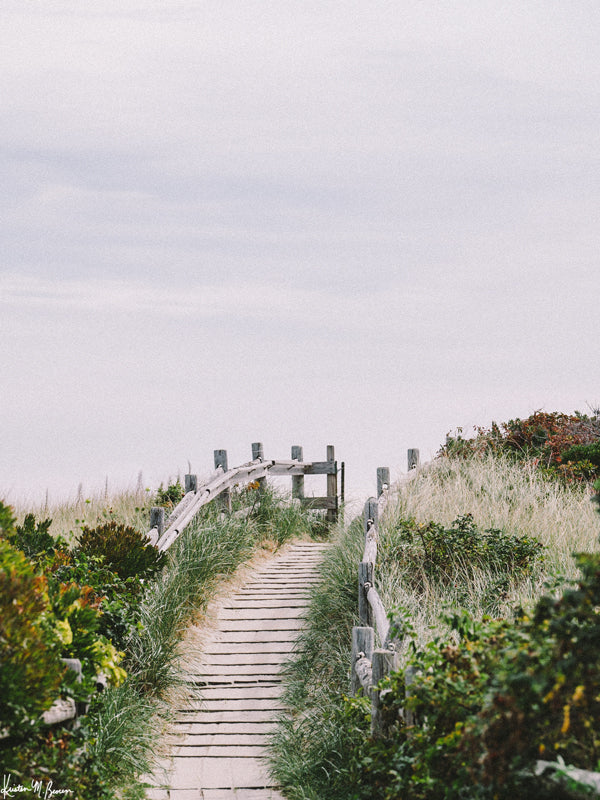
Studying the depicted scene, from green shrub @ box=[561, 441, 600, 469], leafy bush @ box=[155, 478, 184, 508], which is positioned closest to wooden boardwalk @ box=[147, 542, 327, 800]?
leafy bush @ box=[155, 478, 184, 508]

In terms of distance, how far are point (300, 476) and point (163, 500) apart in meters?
4.03

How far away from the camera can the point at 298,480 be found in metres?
18.5

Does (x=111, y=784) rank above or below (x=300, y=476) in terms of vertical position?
below

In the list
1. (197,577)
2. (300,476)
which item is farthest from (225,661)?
(300,476)

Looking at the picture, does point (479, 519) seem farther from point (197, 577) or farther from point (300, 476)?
point (300, 476)

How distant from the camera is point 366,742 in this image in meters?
5.55

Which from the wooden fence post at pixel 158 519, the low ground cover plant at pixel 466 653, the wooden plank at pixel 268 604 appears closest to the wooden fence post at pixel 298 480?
the low ground cover plant at pixel 466 653

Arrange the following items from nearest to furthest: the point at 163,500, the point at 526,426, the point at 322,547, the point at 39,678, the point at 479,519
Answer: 1. the point at 39,678
2. the point at 479,519
3. the point at 322,547
4. the point at 163,500
5. the point at 526,426

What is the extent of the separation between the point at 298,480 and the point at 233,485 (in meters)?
4.01

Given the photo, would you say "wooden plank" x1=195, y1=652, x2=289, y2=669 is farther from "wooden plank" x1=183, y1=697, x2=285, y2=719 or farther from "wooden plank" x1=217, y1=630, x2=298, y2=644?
"wooden plank" x1=183, y1=697, x2=285, y2=719

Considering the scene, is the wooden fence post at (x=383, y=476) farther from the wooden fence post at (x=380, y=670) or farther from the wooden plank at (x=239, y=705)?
the wooden fence post at (x=380, y=670)

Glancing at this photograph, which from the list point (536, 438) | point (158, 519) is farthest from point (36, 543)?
point (536, 438)

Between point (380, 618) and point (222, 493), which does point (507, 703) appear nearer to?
point (380, 618)

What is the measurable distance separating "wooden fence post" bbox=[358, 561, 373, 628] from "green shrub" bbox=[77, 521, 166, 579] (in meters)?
2.31
